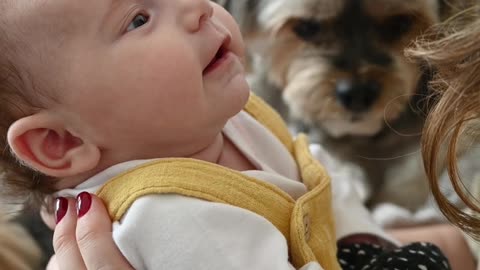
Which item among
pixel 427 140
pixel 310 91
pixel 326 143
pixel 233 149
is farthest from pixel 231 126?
pixel 326 143

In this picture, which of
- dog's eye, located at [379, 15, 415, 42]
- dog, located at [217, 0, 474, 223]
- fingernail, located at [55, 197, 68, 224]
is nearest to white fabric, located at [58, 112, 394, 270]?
fingernail, located at [55, 197, 68, 224]

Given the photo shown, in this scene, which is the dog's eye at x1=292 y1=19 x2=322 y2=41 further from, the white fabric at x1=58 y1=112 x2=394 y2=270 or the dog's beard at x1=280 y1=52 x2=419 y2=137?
the white fabric at x1=58 y1=112 x2=394 y2=270

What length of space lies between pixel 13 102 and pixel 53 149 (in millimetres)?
61

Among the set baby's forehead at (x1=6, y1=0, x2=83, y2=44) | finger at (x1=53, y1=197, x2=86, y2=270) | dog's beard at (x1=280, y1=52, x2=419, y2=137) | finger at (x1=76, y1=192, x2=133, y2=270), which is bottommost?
dog's beard at (x1=280, y1=52, x2=419, y2=137)

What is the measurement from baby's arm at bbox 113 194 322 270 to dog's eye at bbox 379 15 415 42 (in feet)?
3.18

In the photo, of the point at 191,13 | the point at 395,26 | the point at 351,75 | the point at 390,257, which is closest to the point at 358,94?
the point at 351,75

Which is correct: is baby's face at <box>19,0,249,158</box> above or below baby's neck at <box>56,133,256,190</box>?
above

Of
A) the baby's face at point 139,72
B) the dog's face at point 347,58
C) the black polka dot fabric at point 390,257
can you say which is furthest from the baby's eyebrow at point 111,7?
the dog's face at point 347,58

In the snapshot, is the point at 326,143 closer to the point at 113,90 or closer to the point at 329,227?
the point at 329,227

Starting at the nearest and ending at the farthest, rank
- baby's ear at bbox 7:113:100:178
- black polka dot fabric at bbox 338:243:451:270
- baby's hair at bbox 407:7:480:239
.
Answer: baby's hair at bbox 407:7:480:239, baby's ear at bbox 7:113:100:178, black polka dot fabric at bbox 338:243:451:270

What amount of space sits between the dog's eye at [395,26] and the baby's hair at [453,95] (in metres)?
0.81

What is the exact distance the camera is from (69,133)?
0.72m

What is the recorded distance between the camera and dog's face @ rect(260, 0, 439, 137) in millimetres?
1541

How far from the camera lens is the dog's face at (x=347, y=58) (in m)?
1.54
